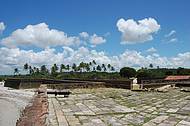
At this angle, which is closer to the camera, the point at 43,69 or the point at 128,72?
the point at 128,72

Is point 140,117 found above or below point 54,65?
below

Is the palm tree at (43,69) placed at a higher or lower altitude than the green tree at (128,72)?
higher

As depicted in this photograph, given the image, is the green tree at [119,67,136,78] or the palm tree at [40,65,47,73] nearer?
the green tree at [119,67,136,78]

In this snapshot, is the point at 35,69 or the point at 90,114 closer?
the point at 90,114

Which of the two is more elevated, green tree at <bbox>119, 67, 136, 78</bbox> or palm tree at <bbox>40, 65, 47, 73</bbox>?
palm tree at <bbox>40, 65, 47, 73</bbox>

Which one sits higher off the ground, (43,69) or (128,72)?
(43,69)

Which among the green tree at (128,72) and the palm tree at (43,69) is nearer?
the green tree at (128,72)

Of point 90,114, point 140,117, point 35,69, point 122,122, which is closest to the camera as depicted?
point 122,122

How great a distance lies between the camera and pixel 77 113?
8.49 m

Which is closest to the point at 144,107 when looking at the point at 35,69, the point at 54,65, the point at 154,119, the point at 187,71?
the point at 154,119

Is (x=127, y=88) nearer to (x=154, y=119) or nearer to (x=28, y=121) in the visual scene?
(x=154, y=119)

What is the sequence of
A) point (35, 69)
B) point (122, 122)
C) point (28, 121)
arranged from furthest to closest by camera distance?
point (35, 69) < point (122, 122) < point (28, 121)

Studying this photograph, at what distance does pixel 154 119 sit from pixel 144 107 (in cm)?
214

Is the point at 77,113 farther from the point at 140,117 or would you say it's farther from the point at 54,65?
the point at 54,65
